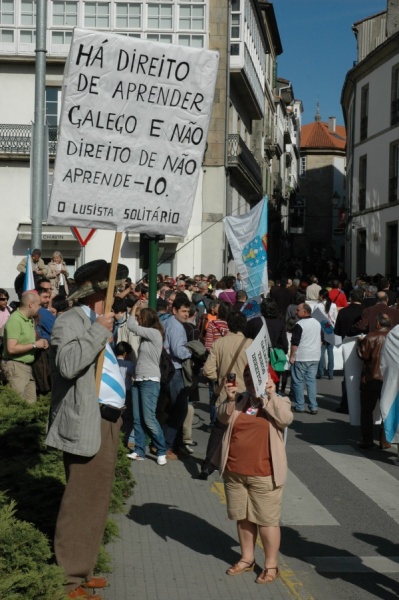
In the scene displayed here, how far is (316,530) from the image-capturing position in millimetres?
8094

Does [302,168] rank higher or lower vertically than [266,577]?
higher

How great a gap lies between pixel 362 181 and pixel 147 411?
33.1m

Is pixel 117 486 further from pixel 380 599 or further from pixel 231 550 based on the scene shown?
pixel 380 599

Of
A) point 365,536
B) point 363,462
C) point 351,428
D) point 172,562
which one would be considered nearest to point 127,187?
point 172,562

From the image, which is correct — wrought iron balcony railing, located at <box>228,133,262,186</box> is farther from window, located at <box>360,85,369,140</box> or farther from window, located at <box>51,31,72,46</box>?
window, located at <box>51,31,72,46</box>

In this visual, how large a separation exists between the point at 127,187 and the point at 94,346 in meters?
1.27

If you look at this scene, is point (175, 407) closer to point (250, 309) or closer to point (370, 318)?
point (370, 318)

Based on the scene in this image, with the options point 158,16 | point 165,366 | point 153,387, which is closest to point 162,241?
point 158,16

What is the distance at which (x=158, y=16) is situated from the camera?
35.4 metres

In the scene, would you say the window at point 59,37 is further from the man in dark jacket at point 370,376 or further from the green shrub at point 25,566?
the green shrub at point 25,566

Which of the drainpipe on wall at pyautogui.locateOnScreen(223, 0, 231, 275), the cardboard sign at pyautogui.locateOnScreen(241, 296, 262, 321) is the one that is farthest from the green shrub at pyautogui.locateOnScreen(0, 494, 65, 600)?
the drainpipe on wall at pyautogui.locateOnScreen(223, 0, 231, 275)

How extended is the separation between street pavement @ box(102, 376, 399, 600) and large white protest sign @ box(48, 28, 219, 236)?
7.45 feet

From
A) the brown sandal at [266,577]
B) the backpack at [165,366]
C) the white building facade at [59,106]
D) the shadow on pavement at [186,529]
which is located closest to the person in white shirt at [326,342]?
the backpack at [165,366]

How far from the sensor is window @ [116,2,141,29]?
1396 inches
